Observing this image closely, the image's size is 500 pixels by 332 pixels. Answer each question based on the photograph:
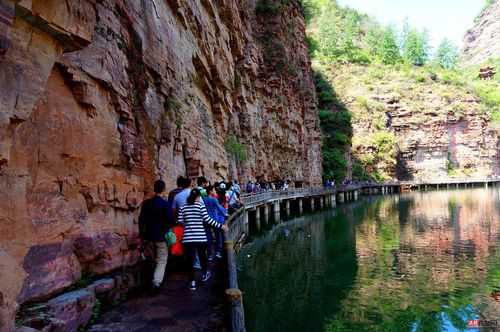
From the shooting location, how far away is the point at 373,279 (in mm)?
15039

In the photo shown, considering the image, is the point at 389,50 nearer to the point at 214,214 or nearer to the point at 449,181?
the point at 449,181

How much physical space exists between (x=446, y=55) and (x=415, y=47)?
14860mm

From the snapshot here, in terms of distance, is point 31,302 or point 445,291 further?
point 445,291

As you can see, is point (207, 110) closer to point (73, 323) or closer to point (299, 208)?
point (73, 323)

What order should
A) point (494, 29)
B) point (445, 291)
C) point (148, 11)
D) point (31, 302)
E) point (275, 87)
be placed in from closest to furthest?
point (31, 302)
point (148, 11)
point (445, 291)
point (275, 87)
point (494, 29)

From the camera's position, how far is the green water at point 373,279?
1150 centimetres

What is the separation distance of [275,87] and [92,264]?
36.9 metres

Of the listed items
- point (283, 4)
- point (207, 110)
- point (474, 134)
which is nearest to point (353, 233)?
point (207, 110)

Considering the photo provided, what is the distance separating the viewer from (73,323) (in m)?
5.71

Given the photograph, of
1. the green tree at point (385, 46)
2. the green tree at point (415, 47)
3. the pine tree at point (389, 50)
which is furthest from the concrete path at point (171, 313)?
the green tree at point (415, 47)

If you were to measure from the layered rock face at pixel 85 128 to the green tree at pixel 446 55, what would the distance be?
381ft

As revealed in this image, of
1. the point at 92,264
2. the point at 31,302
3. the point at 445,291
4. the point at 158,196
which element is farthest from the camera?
the point at 445,291

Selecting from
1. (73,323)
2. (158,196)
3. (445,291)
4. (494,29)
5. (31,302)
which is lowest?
(445,291)

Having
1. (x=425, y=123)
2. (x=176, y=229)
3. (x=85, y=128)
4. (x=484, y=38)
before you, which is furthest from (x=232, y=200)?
(x=484, y=38)
